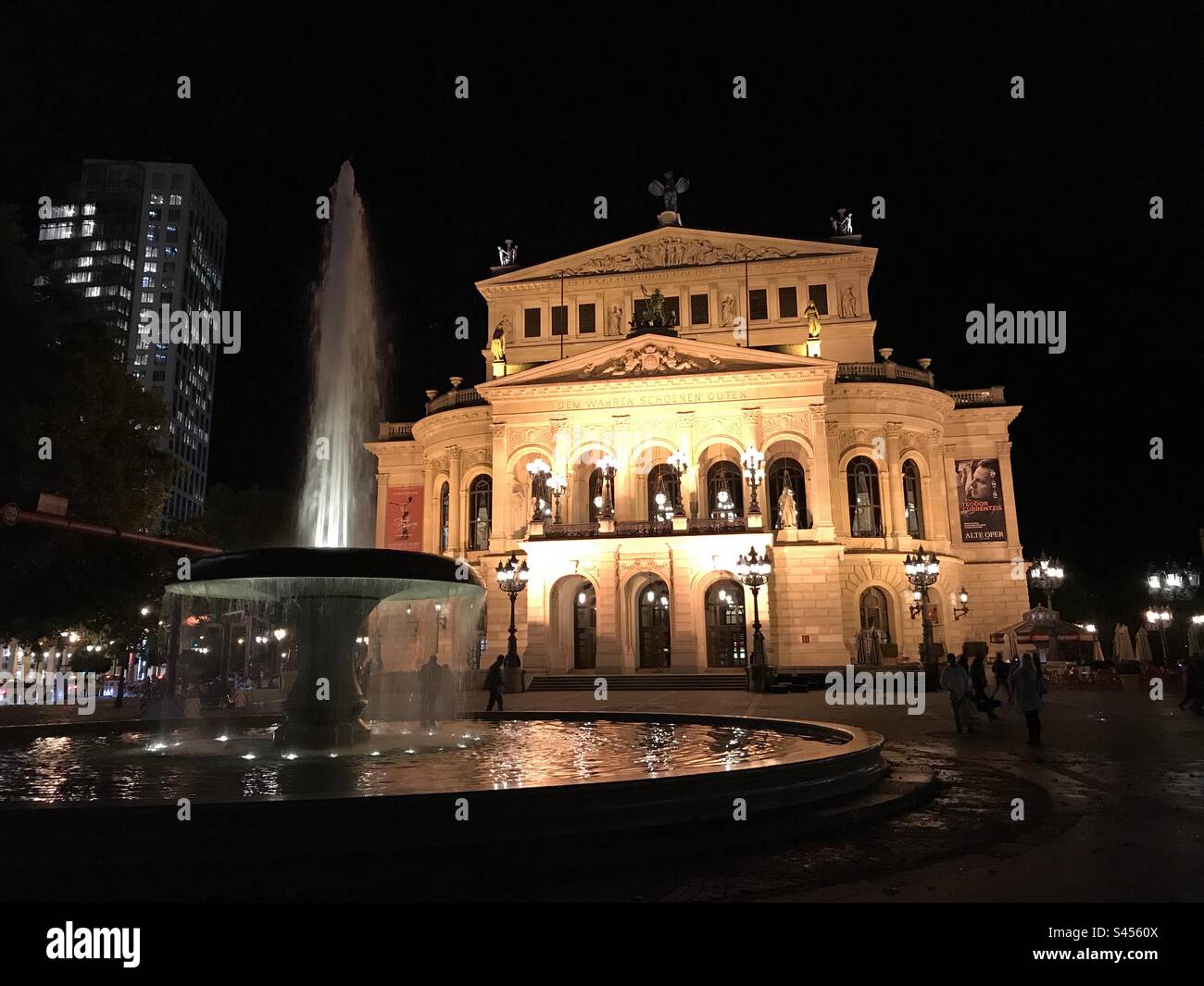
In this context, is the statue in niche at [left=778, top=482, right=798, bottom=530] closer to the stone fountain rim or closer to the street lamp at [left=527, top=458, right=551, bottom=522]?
the street lamp at [left=527, top=458, right=551, bottom=522]

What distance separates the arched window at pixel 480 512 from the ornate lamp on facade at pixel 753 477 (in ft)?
40.4

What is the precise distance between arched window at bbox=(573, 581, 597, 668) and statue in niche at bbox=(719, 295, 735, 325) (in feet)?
49.8

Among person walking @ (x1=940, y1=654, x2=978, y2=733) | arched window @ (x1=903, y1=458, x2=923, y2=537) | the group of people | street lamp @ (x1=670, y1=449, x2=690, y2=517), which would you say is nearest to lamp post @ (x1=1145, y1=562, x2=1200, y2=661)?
arched window @ (x1=903, y1=458, x2=923, y2=537)

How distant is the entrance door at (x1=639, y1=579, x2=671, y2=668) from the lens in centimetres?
3550

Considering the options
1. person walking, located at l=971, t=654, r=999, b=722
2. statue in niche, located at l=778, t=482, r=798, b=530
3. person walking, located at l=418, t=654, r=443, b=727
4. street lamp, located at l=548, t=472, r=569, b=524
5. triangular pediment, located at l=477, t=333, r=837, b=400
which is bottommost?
person walking, located at l=971, t=654, r=999, b=722

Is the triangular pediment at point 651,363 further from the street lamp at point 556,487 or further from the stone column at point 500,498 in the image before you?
the street lamp at point 556,487

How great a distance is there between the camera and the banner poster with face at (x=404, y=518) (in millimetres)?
41781

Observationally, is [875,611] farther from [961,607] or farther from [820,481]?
[820,481]

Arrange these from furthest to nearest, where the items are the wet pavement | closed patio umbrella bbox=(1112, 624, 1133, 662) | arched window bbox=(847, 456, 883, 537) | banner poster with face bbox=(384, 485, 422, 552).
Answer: banner poster with face bbox=(384, 485, 422, 552)
arched window bbox=(847, 456, 883, 537)
closed patio umbrella bbox=(1112, 624, 1133, 662)
the wet pavement

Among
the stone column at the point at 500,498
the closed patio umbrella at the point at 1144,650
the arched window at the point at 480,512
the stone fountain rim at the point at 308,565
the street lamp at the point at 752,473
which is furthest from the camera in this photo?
the arched window at the point at 480,512

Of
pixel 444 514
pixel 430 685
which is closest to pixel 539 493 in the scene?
pixel 444 514

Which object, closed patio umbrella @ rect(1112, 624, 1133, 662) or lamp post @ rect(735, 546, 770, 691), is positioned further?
closed patio umbrella @ rect(1112, 624, 1133, 662)

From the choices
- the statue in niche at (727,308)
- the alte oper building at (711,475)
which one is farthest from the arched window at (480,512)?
the statue in niche at (727,308)
